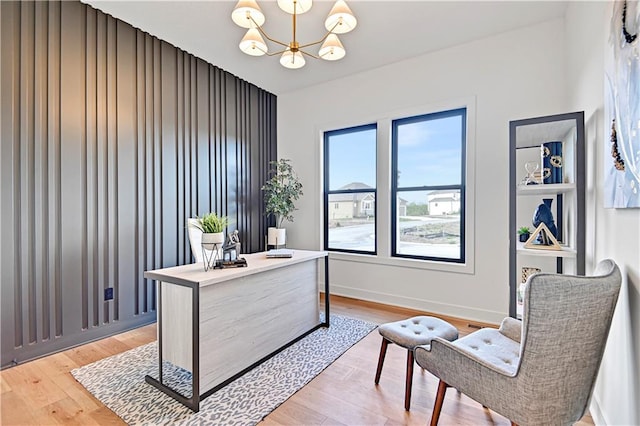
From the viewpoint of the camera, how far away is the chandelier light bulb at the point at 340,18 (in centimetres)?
206

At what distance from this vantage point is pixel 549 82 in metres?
2.85

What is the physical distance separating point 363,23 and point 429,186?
6.26 feet

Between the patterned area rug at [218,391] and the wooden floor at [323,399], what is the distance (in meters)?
0.07

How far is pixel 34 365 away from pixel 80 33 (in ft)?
9.15

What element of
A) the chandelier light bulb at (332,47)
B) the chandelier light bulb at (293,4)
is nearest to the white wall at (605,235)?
the chandelier light bulb at (332,47)

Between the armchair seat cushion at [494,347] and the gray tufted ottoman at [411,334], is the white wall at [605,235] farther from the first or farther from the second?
the gray tufted ottoman at [411,334]

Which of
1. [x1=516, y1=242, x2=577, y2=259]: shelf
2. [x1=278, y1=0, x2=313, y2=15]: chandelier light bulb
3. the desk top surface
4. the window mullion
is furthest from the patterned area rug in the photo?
[x1=278, y1=0, x2=313, y2=15]: chandelier light bulb

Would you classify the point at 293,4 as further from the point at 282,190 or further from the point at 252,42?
the point at 282,190

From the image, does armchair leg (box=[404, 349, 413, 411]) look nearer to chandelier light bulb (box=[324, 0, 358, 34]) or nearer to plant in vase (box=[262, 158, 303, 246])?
chandelier light bulb (box=[324, 0, 358, 34])

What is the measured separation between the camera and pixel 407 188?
12.3ft

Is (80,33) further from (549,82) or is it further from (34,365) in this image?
(549,82)

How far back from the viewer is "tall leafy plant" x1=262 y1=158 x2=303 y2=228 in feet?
13.7

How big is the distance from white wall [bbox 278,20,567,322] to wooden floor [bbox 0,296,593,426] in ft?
3.96

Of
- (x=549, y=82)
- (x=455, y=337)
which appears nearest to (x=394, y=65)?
(x=549, y=82)
